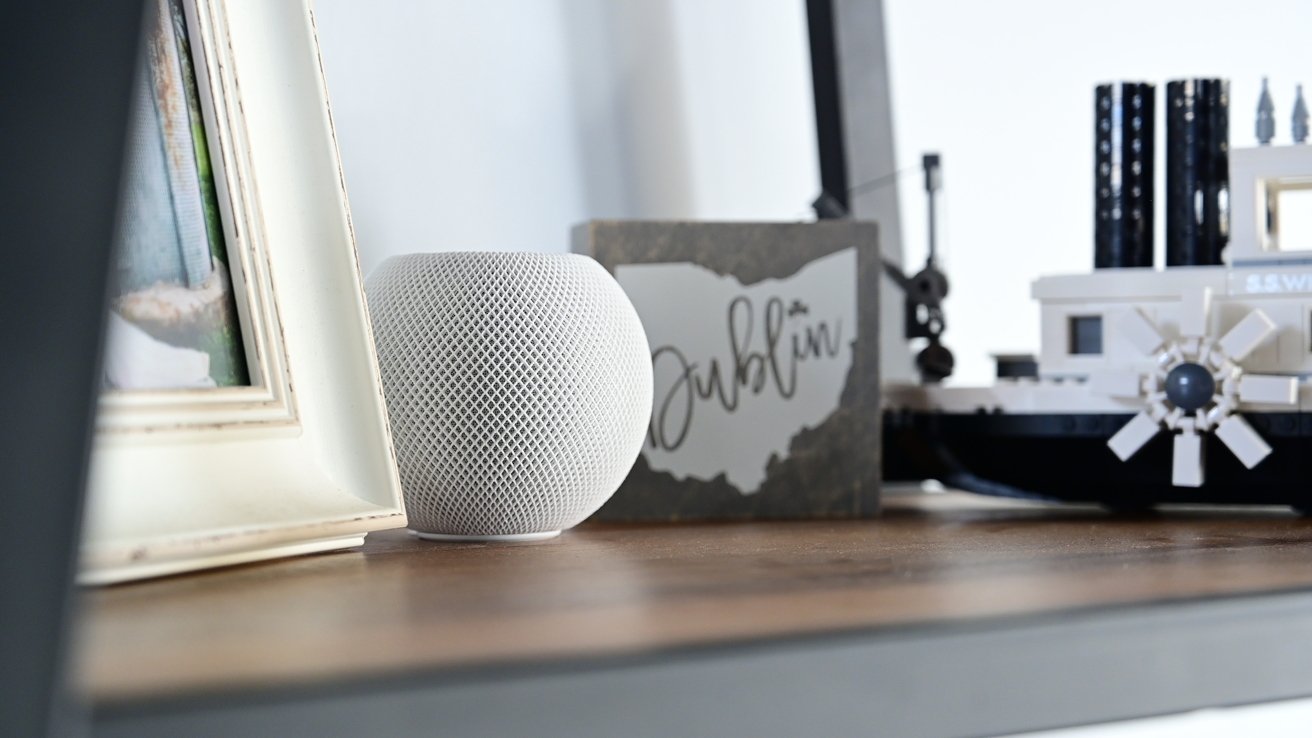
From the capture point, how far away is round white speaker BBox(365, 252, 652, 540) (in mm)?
692

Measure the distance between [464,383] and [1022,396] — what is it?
46 centimetres

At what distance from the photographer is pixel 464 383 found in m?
0.69

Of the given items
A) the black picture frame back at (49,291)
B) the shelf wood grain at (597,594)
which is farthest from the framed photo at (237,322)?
the black picture frame back at (49,291)

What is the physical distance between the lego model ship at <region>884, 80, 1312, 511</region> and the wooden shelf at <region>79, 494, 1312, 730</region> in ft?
0.35

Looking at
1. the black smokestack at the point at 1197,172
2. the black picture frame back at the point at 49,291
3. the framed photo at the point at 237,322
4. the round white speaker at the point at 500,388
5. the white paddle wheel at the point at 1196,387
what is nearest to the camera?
the black picture frame back at the point at 49,291

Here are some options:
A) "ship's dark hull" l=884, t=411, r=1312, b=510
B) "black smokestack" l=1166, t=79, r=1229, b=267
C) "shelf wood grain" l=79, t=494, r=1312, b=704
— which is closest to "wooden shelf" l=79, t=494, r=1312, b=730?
"shelf wood grain" l=79, t=494, r=1312, b=704

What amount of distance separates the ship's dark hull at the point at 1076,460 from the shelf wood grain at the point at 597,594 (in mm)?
91

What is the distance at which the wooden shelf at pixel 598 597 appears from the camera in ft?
1.13

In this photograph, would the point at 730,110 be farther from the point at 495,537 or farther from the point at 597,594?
the point at 597,594

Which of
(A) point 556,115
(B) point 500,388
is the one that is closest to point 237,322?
(B) point 500,388

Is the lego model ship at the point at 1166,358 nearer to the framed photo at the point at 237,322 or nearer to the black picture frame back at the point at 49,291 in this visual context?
the framed photo at the point at 237,322

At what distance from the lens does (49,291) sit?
0.93 ft

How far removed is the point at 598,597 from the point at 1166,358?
1.79 feet

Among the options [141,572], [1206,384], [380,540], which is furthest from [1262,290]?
[141,572]
